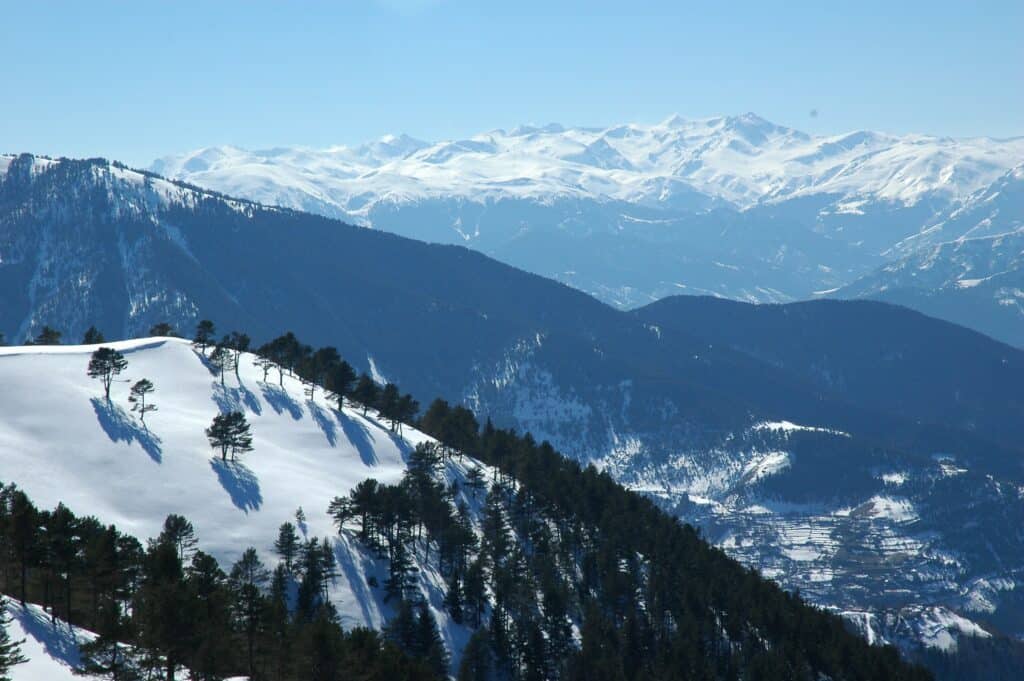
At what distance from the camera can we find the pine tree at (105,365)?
16300cm

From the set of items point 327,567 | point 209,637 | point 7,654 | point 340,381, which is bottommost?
point 7,654

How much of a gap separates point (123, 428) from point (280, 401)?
106 ft

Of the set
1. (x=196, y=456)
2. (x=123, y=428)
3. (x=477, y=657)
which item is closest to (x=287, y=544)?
(x=477, y=657)

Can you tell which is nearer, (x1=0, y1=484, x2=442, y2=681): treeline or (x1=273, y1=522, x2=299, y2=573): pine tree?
(x1=0, y1=484, x2=442, y2=681): treeline

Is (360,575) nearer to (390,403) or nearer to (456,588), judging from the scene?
(456,588)

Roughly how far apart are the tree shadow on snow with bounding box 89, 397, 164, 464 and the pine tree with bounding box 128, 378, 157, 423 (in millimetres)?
2054

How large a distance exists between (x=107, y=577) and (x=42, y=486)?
52871mm

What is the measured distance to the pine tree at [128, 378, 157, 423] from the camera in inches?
6280

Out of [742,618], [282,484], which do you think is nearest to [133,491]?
[282,484]

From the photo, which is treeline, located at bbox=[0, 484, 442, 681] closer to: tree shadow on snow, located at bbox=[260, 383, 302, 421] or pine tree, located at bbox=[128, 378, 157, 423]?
pine tree, located at bbox=[128, 378, 157, 423]

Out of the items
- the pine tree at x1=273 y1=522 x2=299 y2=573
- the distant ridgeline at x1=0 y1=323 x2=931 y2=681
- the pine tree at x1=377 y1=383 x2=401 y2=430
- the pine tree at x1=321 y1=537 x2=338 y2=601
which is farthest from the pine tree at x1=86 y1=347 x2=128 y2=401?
the pine tree at x1=321 y1=537 x2=338 y2=601

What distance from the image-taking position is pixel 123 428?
6038 inches

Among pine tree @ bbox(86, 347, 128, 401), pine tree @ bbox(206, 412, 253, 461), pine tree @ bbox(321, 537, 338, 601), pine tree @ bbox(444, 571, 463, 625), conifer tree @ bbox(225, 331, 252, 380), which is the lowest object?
pine tree @ bbox(444, 571, 463, 625)

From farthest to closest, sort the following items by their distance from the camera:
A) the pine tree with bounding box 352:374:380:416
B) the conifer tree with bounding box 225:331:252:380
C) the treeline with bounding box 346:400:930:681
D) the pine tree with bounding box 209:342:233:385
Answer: the conifer tree with bounding box 225:331:252:380, the pine tree with bounding box 209:342:233:385, the pine tree with bounding box 352:374:380:416, the treeline with bounding box 346:400:930:681
